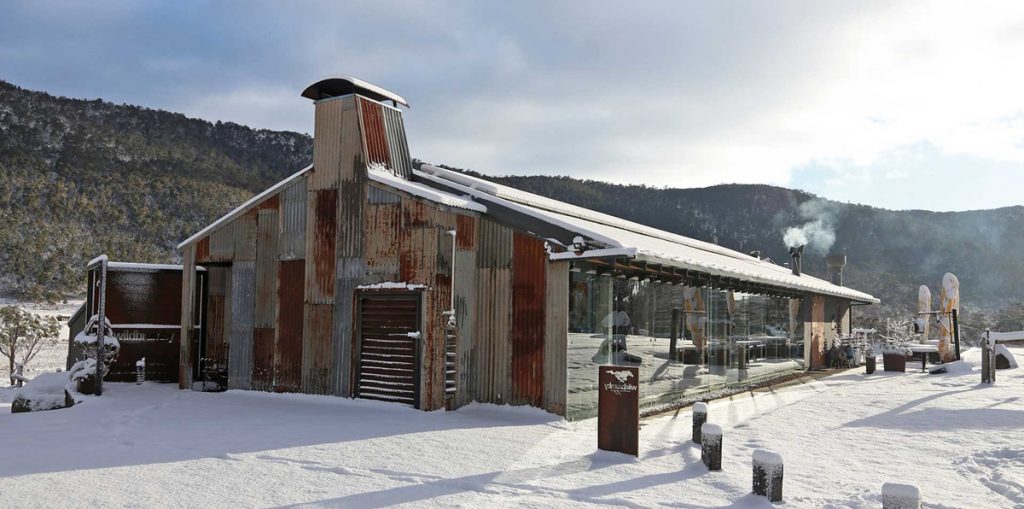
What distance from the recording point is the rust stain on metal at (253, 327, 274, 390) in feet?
40.9

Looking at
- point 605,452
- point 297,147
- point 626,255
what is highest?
point 297,147

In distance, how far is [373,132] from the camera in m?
12.3

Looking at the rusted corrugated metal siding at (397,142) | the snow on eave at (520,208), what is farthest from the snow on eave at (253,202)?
the snow on eave at (520,208)

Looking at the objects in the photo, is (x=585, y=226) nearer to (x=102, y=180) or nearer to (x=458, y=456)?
(x=458, y=456)

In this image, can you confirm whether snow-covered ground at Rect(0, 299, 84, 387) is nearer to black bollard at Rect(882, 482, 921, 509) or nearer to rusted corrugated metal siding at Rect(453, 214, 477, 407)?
rusted corrugated metal siding at Rect(453, 214, 477, 407)

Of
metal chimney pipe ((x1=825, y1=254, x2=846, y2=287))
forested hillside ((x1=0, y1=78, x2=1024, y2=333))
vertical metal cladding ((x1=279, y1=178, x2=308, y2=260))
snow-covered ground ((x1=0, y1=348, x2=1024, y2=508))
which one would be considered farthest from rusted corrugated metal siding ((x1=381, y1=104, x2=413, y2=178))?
forested hillside ((x1=0, y1=78, x2=1024, y2=333))

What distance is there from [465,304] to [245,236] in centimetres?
501

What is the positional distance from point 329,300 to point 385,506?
22.1ft

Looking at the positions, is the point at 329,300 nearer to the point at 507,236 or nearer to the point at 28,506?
the point at 507,236

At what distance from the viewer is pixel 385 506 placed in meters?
5.63

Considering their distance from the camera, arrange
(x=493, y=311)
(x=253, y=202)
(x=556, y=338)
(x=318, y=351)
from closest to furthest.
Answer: (x=556, y=338), (x=493, y=311), (x=318, y=351), (x=253, y=202)

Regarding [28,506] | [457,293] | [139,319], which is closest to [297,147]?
[139,319]

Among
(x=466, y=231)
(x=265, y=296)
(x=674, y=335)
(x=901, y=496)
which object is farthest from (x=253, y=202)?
(x=901, y=496)

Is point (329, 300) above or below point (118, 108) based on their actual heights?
below
